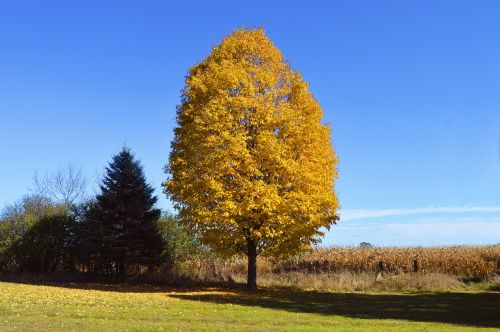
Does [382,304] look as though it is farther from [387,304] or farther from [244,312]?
[244,312]

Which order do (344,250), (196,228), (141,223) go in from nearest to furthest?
(196,228)
(141,223)
(344,250)

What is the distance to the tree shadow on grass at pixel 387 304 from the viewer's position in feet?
57.5

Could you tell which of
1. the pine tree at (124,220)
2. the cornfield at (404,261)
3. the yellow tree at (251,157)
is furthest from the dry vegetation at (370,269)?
the yellow tree at (251,157)

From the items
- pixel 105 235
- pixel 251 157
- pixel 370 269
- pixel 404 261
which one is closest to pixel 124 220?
pixel 105 235

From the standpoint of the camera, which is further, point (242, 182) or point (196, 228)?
point (196, 228)

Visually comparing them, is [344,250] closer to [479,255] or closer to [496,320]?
[479,255]

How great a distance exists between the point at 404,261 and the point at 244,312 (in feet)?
79.0

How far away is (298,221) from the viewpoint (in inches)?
1038

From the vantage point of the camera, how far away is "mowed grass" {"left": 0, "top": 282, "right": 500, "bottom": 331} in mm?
14078

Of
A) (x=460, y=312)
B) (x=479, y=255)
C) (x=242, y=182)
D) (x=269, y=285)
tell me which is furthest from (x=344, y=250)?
(x=460, y=312)

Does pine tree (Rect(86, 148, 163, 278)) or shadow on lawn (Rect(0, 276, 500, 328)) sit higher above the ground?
pine tree (Rect(86, 148, 163, 278))

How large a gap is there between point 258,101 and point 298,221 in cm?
630

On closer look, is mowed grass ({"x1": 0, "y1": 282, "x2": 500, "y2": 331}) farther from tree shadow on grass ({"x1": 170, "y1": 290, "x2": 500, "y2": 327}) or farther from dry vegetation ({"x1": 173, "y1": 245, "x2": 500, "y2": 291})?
dry vegetation ({"x1": 173, "y1": 245, "x2": 500, "y2": 291})

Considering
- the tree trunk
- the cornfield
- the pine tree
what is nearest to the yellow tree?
the tree trunk
